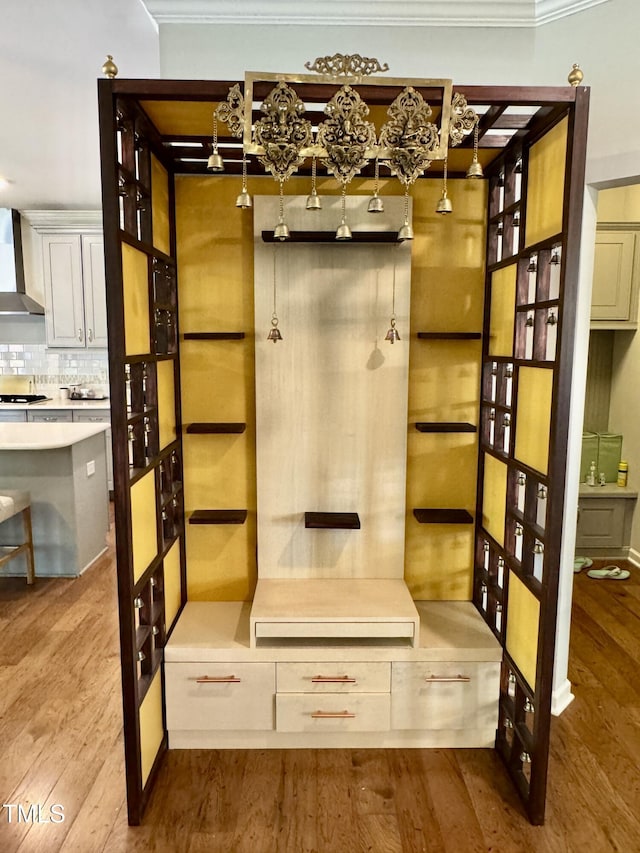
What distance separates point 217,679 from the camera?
237 cm

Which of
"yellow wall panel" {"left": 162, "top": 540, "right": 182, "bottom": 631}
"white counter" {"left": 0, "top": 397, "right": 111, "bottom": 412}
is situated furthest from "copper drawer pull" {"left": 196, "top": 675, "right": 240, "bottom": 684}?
"white counter" {"left": 0, "top": 397, "right": 111, "bottom": 412}

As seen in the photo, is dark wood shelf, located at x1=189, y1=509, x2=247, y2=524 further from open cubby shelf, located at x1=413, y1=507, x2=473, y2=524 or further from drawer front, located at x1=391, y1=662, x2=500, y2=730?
drawer front, located at x1=391, y1=662, x2=500, y2=730

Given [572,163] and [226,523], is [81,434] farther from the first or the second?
[572,163]

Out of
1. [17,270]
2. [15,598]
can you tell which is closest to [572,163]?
[15,598]

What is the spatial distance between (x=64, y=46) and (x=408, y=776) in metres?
3.44

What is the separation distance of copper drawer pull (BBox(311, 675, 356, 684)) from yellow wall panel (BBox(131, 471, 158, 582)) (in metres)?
0.81

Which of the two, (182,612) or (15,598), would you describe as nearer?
(182,612)

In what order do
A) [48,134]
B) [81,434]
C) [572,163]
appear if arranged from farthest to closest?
[81,434]
[48,134]
[572,163]

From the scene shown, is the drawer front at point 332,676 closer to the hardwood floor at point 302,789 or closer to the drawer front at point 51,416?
the hardwood floor at point 302,789

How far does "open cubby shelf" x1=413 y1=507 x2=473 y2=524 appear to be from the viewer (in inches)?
104

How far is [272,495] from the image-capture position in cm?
266

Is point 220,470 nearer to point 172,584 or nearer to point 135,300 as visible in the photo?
point 172,584

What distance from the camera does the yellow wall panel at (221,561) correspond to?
9.08 feet

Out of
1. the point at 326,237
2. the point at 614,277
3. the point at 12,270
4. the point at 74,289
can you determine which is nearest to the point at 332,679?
the point at 326,237
